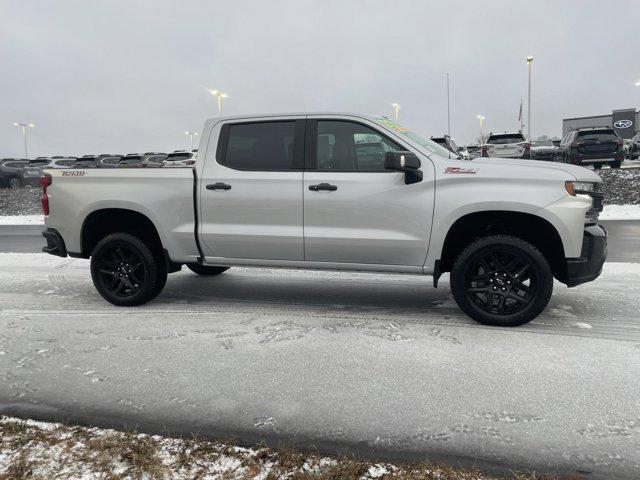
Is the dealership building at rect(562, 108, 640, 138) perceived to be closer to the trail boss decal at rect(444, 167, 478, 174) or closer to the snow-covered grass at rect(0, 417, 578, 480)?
the trail boss decal at rect(444, 167, 478, 174)

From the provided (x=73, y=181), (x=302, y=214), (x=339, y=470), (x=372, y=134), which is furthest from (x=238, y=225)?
(x=339, y=470)

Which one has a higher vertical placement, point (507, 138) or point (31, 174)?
point (507, 138)

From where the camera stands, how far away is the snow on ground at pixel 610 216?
13375 mm

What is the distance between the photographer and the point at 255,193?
526 centimetres

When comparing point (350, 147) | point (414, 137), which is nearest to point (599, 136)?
point (414, 137)

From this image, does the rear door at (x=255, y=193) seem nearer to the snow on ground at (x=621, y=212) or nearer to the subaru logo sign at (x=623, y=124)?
the snow on ground at (x=621, y=212)

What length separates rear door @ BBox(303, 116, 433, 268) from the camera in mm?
4891

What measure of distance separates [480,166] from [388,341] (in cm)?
175

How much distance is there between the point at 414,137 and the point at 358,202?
35.9 inches

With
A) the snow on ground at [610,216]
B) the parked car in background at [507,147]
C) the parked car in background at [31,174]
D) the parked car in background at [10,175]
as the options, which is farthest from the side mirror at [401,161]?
the parked car in background at [10,175]

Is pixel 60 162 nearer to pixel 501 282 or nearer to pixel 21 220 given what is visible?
pixel 21 220

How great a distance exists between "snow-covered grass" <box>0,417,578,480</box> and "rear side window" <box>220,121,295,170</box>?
3044 mm

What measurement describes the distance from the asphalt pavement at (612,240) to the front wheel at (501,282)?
4199 millimetres

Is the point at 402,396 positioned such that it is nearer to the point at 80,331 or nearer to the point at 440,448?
the point at 440,448
